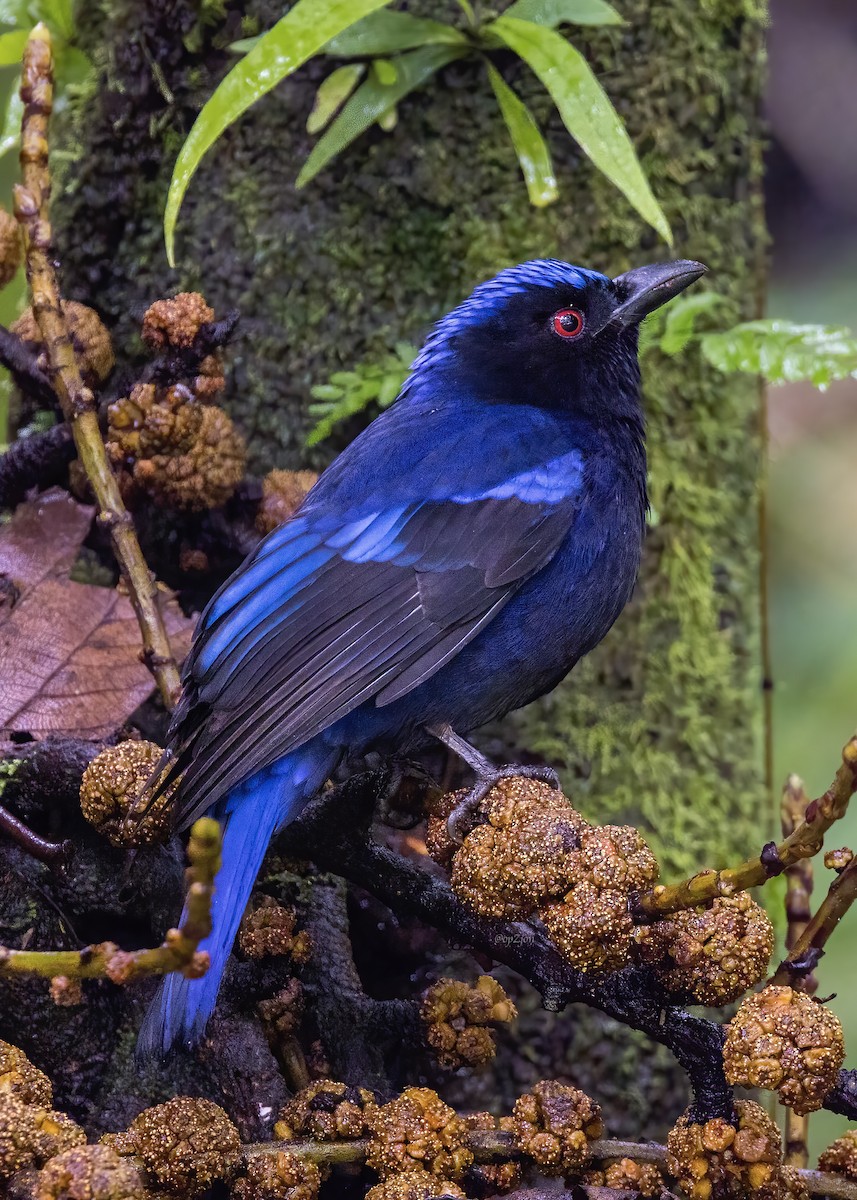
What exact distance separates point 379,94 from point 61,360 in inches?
38.0

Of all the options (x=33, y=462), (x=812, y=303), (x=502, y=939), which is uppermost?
(x=812, y=303)

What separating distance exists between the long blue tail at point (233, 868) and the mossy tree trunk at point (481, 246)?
67 centimetres

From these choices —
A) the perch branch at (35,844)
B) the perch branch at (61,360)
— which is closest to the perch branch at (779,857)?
the perch branch at (35,844)

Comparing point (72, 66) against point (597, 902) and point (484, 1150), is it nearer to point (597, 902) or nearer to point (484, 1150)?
point (597, 902)

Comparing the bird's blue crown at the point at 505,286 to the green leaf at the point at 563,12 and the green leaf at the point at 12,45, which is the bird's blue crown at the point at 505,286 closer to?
the green leaf at the point at 563,12

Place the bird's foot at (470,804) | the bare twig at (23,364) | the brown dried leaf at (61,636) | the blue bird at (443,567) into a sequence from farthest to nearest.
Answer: the bare twig at (23,364), the brown dried leaf at (61,636), the blue bird at (443,567), the bird's foot at (470,804)

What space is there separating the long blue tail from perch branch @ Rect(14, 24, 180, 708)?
278 millimetres

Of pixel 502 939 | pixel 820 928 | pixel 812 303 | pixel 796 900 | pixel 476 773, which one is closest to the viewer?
pixel 820 928

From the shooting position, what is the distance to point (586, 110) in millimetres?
2711

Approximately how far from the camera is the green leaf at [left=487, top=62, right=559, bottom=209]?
9.27ft

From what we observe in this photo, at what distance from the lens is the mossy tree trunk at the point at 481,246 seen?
2959 mm

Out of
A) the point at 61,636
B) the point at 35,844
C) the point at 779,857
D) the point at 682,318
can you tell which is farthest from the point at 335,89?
the point at 779,857

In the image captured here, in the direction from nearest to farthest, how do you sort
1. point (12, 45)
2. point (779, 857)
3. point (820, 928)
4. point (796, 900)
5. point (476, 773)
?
point (779, 857) → point (820, 928) → point (796, 900) → point (476, 773) → point (12, 45)

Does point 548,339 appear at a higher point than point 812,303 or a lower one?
lower
